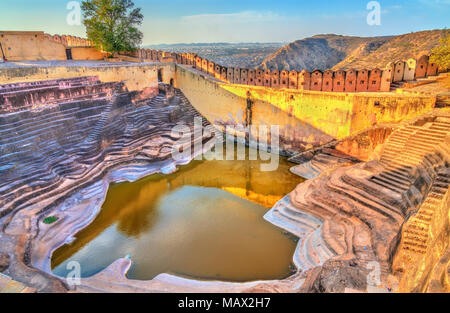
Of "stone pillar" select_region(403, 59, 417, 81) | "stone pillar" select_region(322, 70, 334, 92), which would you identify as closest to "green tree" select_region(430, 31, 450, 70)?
"stone pillar" select_region(403, 59, 417, 81)

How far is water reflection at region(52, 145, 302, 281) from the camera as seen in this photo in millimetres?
6855

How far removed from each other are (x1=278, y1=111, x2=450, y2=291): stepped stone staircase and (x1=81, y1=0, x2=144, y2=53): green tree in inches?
472

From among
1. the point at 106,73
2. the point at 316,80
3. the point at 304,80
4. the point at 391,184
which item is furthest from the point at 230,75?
the point at 391,184

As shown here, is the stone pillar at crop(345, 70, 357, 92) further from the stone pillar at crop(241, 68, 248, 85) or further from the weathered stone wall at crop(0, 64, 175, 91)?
the weathered stone wall at crop(0, 64, 175, 91)

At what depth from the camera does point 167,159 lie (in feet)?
40.6

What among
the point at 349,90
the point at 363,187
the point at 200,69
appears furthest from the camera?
the point at 200,69

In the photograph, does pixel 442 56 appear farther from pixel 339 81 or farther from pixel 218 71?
pixel 218 71

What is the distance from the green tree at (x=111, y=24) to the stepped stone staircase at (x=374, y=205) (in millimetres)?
11995

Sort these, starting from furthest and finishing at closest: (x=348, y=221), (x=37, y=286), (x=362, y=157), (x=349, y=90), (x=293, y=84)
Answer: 1. (x=293, y=84)
2. (x=349, y=90)
3. (x=362, y=157)
4. (x=348, y=221)
5. (x=37, y=286)

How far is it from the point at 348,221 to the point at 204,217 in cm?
392

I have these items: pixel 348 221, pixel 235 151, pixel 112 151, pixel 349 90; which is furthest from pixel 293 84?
pixel 112 151

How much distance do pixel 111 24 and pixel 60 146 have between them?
7917 mm

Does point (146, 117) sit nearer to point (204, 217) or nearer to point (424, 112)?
point (204, 217)

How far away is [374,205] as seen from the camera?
7160 millimetres
